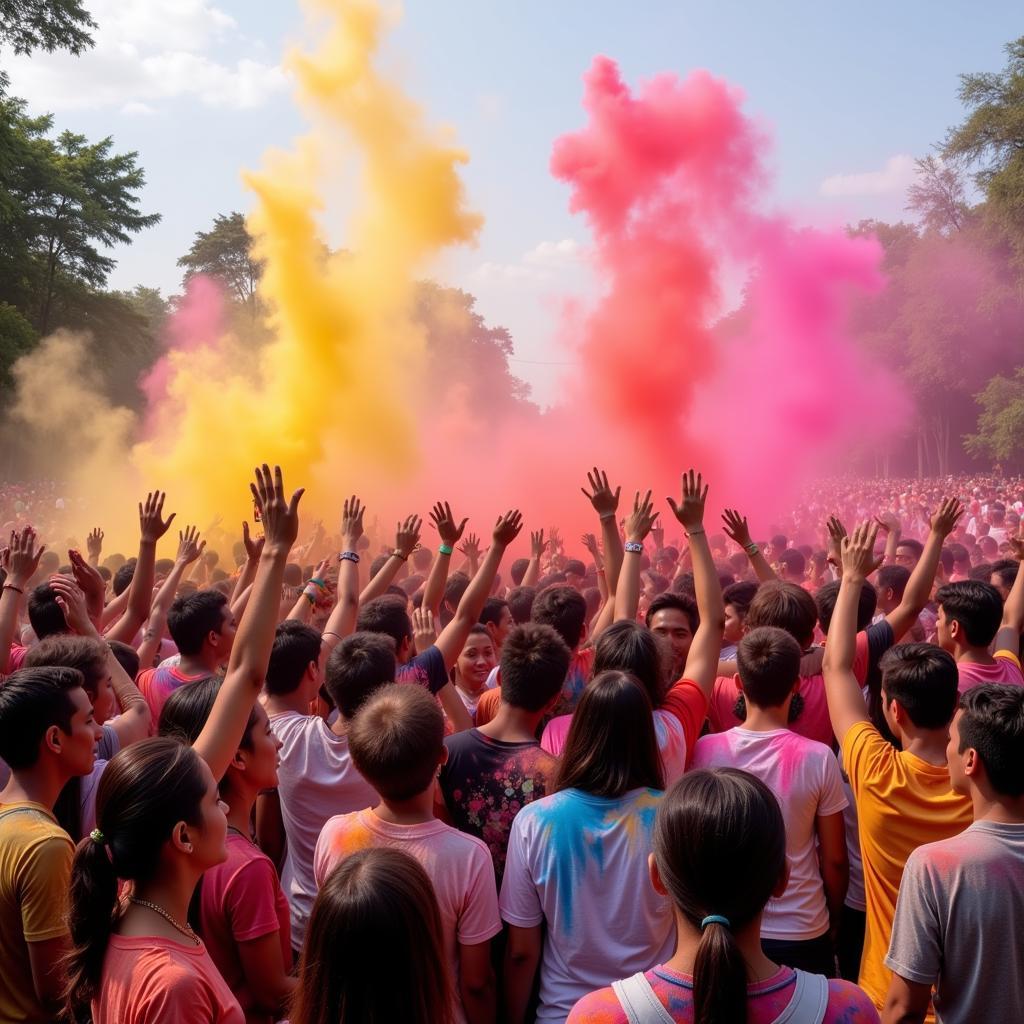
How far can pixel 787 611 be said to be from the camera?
470cm

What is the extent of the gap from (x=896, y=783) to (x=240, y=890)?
201cm

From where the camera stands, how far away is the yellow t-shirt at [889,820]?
125 inches

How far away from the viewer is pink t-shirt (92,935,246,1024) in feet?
7.13

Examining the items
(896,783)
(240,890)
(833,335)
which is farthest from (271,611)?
(833,335)

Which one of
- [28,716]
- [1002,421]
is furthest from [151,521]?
[1002,421]

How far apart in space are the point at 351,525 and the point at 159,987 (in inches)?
159

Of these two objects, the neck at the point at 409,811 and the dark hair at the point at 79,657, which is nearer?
the neck at the point at 409,811

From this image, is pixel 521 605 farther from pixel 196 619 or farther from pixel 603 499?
pixel 196 619

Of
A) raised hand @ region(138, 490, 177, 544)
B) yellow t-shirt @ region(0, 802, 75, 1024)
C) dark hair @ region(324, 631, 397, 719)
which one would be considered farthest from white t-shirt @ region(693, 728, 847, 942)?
raised hand @ region(138, 490, 177, 544)

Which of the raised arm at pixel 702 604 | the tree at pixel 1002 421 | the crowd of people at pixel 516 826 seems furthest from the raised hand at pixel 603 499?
the tree at pixel 1002 421

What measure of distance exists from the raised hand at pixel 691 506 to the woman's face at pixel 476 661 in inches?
46.8

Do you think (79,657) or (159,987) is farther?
(79,657)

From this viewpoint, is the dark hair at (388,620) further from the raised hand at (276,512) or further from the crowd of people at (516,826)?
the raised hand at (276,512)

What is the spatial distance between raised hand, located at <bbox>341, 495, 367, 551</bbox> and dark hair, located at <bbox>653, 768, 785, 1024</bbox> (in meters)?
3.86
